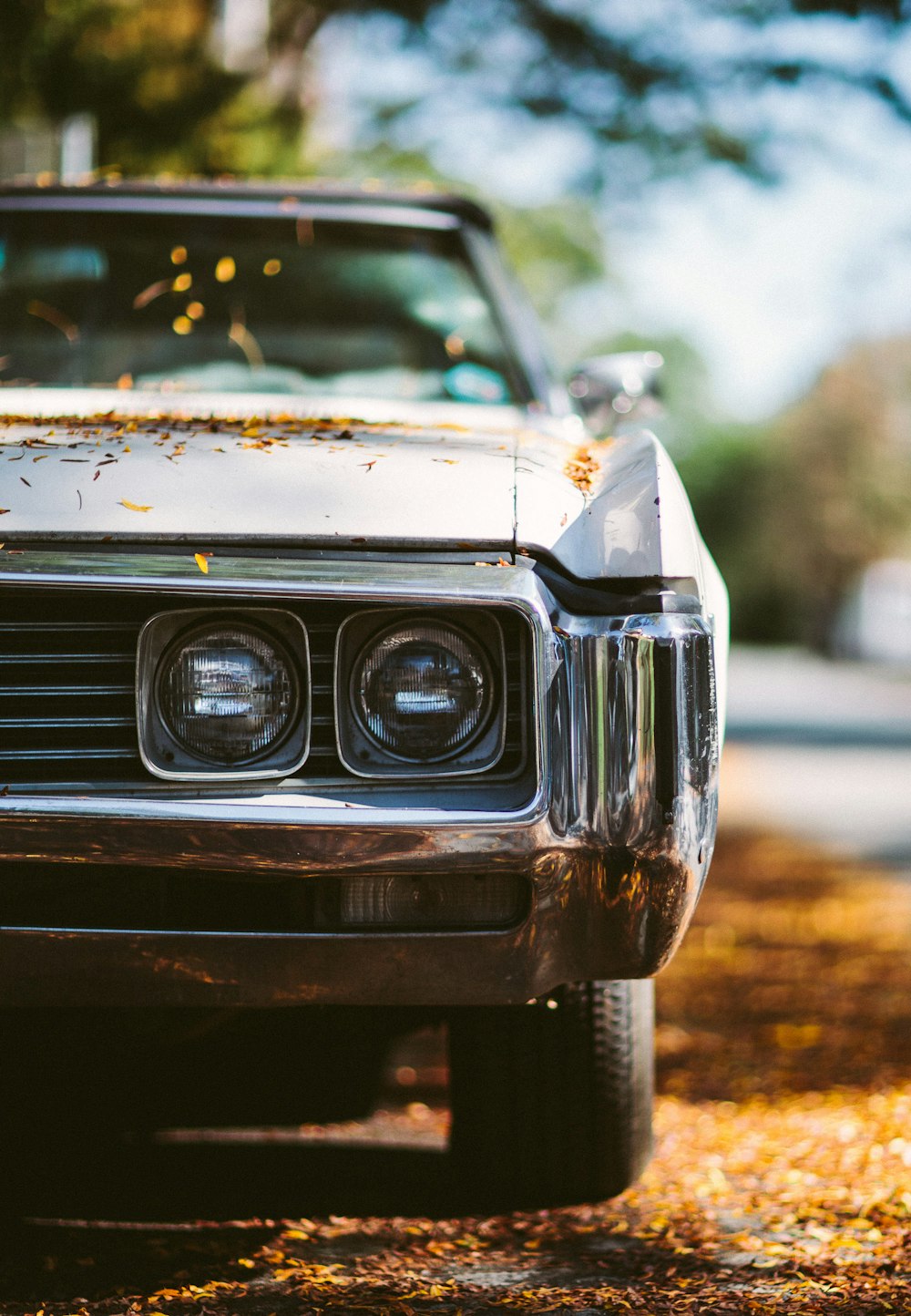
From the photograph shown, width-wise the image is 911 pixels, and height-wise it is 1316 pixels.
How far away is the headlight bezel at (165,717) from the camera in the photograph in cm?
197

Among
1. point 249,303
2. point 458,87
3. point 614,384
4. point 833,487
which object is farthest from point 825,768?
point 833,487

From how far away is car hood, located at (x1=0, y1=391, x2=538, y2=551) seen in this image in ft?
6.55

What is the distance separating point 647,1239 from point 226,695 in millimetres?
1194

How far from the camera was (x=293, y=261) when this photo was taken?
3.67 meters

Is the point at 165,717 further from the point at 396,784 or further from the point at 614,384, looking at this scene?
the point at 614,384

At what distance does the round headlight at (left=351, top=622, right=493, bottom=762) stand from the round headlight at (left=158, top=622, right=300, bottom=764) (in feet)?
0.34

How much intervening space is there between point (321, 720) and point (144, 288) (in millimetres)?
1992

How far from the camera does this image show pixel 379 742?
2.00 m

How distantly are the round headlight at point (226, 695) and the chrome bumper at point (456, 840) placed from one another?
3.8 inches

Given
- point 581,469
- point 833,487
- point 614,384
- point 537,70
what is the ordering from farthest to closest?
point 833,487, point 537,70, point 614,384, point 581,469

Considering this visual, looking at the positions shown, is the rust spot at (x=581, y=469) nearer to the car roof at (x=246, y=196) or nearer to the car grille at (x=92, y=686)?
the car grille at (x=92, y=686)

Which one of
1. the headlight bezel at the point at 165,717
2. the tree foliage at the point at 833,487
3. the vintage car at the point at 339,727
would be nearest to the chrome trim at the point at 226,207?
the vintage car at the point at 339,727

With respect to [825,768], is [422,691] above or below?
above

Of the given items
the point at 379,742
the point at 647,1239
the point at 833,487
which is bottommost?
the point at 647,1239
